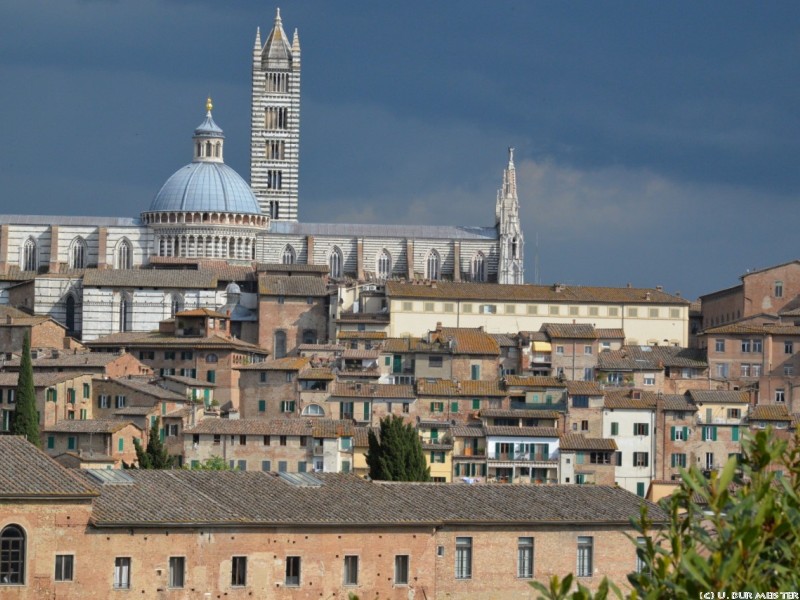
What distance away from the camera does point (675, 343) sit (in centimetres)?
9100

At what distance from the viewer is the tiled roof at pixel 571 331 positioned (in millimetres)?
82812

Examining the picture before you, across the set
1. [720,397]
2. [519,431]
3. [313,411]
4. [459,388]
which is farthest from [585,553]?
[720,397]

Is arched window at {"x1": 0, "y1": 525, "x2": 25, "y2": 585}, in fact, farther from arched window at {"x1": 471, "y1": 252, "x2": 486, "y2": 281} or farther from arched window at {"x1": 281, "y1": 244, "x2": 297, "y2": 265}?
arched window at {"x1": 471, "y1": 252, "x2": 486, "y2": 281}

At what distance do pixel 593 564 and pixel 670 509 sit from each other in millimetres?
18900

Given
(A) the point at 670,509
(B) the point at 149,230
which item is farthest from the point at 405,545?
(B) the point at 149,230

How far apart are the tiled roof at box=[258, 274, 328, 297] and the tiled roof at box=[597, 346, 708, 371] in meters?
13.8

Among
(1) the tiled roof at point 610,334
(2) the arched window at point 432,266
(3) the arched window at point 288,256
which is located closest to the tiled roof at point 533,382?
(1) the tiled roof at point 610,334

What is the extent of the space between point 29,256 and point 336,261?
16209 mm

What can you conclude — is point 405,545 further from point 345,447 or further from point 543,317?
point 543,317

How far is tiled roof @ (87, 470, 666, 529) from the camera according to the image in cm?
3350

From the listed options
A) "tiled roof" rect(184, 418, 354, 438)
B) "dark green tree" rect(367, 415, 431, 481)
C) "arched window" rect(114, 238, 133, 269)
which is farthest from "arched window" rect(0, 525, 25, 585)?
"arched window" rect(114, 238, 133, 269)

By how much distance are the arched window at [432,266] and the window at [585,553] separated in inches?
2992

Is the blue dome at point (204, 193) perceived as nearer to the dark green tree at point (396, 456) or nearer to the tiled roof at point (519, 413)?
the tiled roof at point (519, 413)

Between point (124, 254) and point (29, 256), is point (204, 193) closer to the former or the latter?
point (124, 254)
